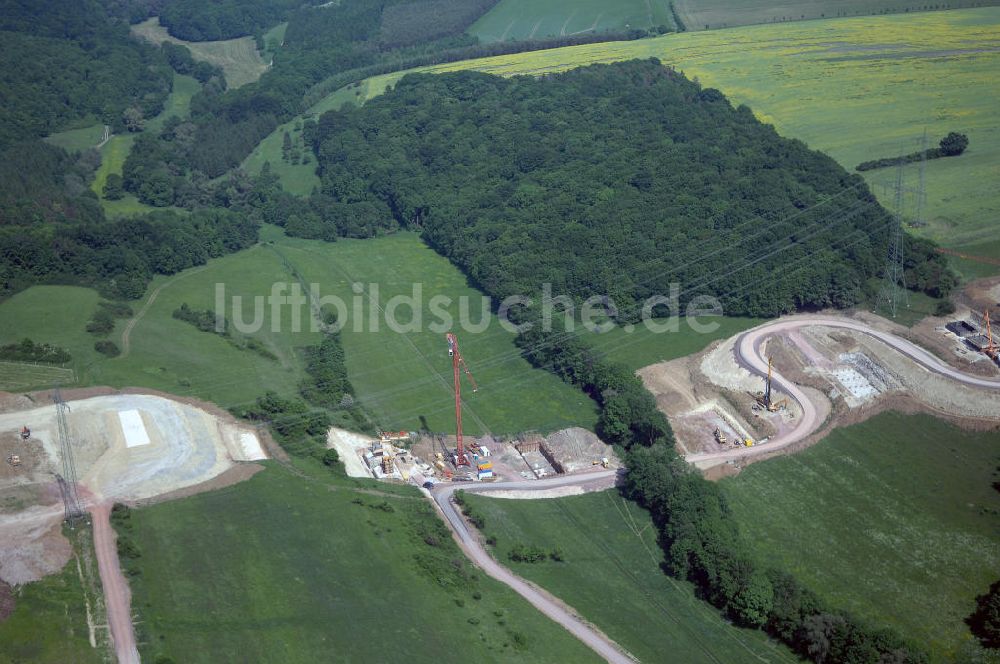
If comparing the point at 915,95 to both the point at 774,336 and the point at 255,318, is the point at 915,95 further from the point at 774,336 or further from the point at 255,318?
the point at 255,318

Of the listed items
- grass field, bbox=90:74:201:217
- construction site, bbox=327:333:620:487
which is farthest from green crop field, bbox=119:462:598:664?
grass field, bbox=90:74:201:217

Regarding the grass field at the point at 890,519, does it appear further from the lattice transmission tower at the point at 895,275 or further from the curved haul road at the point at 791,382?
the lattice transmission tower at the point at 895,275

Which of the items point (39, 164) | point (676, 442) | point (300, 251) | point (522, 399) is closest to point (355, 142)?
point (300, 251)

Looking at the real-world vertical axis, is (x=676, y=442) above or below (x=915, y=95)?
below

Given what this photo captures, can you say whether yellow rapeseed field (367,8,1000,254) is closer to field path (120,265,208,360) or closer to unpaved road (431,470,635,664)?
unpaved road (431,470,635,664)

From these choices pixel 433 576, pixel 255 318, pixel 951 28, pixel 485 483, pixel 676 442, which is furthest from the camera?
pixel 951 28

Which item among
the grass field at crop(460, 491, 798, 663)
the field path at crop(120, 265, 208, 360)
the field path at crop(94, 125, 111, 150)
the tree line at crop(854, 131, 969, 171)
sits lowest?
the grass field at crop(460, 491, 798, 663)

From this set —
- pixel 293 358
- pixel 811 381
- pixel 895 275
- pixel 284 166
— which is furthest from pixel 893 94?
pixel 293 358

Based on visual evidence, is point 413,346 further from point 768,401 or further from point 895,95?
point 895,95
